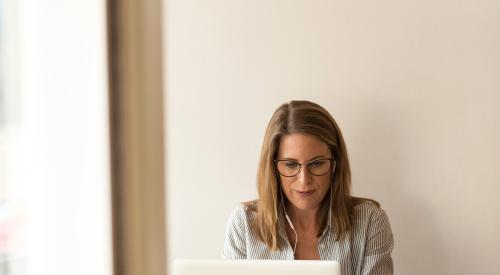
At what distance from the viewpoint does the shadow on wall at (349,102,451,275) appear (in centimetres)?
206

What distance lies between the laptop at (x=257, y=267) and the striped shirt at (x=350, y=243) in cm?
40

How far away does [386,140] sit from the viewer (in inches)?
81.4

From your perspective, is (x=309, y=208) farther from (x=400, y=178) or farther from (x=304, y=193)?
(x=400, y=178)

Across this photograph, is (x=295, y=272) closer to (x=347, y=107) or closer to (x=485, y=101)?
(x=347, y=107)

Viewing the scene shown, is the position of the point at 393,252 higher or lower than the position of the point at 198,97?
lower

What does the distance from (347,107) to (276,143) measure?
0.27 m

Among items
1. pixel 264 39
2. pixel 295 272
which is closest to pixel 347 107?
pixel 264 39

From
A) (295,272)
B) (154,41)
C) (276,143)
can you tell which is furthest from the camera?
(276,143)

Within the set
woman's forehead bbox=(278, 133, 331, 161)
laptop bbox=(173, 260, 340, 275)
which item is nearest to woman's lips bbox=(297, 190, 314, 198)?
woman's forehead bbox=(278, 133, 331, 161)

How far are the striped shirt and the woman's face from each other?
0.34ft

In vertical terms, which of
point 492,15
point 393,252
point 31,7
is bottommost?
point 393,252

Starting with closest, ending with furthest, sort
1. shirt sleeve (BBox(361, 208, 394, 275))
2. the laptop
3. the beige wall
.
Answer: the laptop
shirt sleeve (BBox(361, 208, 394, 275))
the beige wall

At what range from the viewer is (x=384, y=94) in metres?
2.05

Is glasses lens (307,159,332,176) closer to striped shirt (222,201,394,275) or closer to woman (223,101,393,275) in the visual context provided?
woman (223,101,393,275)
